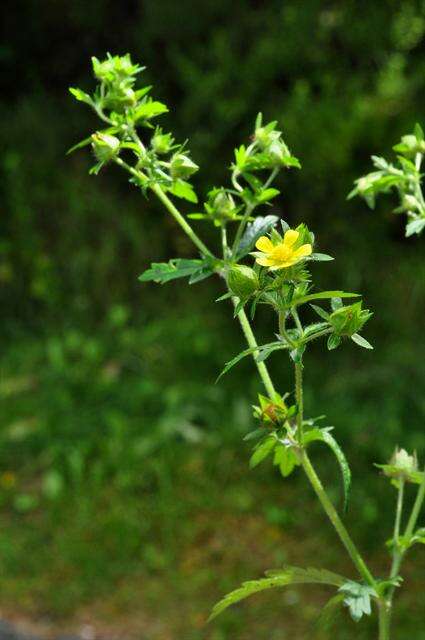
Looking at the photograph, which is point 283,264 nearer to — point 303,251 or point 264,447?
point 303,251

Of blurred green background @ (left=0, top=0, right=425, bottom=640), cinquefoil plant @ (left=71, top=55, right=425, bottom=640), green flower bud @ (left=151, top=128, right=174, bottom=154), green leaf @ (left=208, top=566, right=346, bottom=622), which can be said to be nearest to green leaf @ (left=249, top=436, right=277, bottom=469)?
cinquefoil plant @ (left=71, top=55, right=425, bottom=640)

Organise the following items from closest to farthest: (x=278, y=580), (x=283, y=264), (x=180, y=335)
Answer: (x=283, y=264) < (x=278, y=580) < (x=180, y=335)

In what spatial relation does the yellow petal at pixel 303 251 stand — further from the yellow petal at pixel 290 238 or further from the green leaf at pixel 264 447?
the green leaf at pixel 264 447

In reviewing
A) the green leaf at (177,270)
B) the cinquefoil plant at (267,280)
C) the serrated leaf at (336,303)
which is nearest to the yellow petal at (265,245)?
the cinquefoil plant at (267,280)

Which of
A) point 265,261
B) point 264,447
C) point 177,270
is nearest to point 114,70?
point 177,270

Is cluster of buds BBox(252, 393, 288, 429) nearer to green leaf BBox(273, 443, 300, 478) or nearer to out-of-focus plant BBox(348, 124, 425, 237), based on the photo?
green leaf BBox(273, 443, 300, 478)

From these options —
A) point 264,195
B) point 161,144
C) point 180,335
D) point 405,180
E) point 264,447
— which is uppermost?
point 161,144
